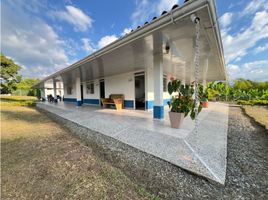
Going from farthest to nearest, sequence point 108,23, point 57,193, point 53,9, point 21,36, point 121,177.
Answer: point 21,36 < point 108,23 < point 53,9 < point 121,177 < point 57,193

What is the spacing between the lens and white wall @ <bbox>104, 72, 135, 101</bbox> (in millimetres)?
8500

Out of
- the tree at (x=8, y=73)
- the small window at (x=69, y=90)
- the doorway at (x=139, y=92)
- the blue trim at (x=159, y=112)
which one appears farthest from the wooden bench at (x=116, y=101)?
the tree at (x=8, y=73)

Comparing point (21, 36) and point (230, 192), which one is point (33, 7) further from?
point (230, 192)

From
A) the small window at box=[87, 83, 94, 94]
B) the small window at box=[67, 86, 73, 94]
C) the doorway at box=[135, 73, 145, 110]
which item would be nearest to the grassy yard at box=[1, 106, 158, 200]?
the doorway at box=[135, 73, 145, 110]

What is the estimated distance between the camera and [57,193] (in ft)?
5.27

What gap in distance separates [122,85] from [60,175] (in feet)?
24.6

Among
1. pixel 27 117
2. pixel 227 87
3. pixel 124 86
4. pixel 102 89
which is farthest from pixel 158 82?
pixel 227 87

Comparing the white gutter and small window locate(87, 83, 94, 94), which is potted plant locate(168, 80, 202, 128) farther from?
small window locate(87, 83, 94, 94)

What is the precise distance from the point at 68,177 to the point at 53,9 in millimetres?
8449

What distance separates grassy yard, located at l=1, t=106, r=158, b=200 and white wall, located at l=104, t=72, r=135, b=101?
19.1ft

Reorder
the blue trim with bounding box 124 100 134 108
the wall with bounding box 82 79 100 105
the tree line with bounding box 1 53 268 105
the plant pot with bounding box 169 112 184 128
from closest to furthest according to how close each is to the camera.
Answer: the plant pot with bounding box 169 112 184 128 → the blue trim with bounding box 124 100 134 108 → the wall with bounding box 82 79 100 105 → the tree line with bounding box 1 53 268 105

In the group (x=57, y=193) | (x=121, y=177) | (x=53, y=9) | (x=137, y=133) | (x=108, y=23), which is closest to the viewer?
(x=57, y=193)

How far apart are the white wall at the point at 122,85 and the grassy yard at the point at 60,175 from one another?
5.83 meters

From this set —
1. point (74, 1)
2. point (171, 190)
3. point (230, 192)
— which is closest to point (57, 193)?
point (171, 190)
